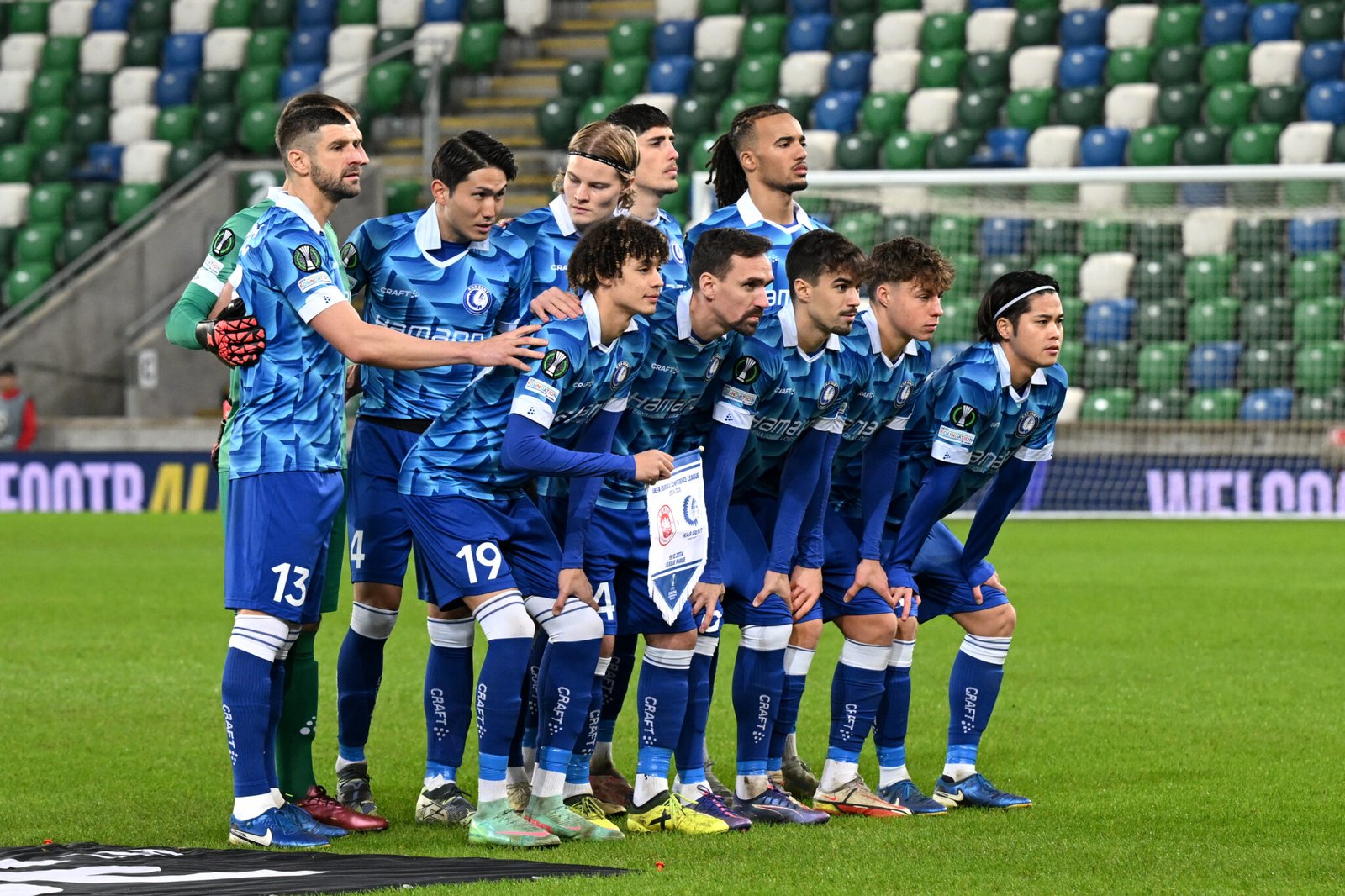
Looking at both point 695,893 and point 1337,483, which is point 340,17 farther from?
point 695,893

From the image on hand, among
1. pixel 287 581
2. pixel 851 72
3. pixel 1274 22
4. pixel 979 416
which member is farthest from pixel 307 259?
pixel 1274 22

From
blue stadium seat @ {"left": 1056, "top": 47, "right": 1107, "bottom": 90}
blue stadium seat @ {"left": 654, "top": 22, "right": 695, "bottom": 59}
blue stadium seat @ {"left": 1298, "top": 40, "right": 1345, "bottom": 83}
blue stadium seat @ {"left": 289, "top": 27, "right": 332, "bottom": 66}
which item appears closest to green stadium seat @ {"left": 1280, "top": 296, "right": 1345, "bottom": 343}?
blue stadium seat @ {"left": 1298, "top": 40, "right": 1345, "bottom": 83}

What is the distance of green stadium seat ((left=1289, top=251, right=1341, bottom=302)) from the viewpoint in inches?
736

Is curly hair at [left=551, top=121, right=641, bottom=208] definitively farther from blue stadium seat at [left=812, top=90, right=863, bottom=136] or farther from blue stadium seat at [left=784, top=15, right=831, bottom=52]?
blue stadium seat at [left=784, top=15, right=831, bottom=52]

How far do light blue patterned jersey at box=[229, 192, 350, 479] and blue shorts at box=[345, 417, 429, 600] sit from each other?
0.46m

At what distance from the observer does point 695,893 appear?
4.39 meters

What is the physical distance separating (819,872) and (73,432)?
17.4 meters

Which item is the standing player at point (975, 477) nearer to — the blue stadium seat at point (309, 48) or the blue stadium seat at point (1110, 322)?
the blue stadium seat at point (1110, 322)

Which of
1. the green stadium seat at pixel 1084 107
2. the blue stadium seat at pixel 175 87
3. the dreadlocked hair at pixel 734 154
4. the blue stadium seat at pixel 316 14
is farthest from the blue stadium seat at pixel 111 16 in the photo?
the dreadlocked hair at pixel 734 154

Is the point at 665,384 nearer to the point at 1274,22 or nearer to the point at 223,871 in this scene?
the point at 223,871

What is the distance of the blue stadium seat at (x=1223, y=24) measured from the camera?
21312 mm

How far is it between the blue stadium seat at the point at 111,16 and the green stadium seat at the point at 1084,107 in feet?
43.4

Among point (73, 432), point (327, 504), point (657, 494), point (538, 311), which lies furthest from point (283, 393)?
point (73, 432)

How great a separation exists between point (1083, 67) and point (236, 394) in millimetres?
17675
